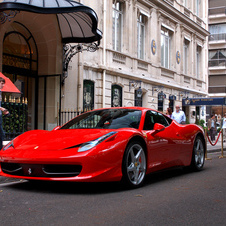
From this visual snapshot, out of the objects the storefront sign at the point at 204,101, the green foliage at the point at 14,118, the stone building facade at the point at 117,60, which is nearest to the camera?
the green foliage at the point at 14,118

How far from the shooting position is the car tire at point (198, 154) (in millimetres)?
7703

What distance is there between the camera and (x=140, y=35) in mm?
21875

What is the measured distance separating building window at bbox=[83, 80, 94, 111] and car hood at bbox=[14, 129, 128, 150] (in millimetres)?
10778

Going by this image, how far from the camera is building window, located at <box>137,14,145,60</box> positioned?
2155 centimetres

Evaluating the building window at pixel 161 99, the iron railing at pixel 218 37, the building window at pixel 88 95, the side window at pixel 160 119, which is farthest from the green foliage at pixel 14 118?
the iron railing at pixel 218 37

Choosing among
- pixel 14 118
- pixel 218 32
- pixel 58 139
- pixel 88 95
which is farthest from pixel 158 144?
pixel 218 32

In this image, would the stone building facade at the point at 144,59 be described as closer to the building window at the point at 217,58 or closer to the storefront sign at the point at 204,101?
the storefront sign at the point at 204,101

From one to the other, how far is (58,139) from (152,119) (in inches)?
75.7

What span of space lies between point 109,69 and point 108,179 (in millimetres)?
13064

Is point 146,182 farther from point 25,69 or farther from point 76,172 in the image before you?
point 25,69

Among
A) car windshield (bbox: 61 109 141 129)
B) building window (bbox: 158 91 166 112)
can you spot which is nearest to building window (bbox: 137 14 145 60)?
building window (bbox: 158 91 166 112)

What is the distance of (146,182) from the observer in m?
6.27

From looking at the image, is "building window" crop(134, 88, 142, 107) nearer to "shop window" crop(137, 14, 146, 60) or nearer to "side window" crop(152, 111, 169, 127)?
"shop window" crop(137, 14, 146, 60)

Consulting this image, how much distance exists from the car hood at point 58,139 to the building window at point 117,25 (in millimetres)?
A: 13639
